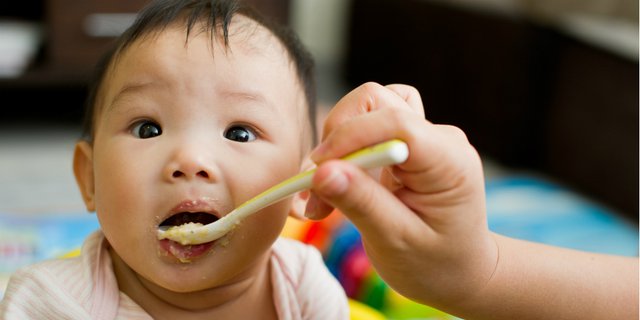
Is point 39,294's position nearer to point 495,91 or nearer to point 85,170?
point 85,170

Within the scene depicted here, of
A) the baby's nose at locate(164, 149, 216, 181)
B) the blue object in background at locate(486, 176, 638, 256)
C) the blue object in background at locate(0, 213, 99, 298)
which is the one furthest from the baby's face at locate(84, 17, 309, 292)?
the blue object in background at locate(486, 176, 638, 256)

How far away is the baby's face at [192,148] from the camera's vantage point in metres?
0.65

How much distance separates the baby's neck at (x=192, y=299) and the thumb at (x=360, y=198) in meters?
0.23

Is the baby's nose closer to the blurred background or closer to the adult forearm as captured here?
the adult forearm

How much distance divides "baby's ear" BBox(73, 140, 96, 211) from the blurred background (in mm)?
840

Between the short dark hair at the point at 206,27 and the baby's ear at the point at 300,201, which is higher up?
the short dark hair at the point at 206,27

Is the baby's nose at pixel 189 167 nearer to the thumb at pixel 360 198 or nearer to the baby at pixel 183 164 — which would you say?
the baby at pixel 183 164

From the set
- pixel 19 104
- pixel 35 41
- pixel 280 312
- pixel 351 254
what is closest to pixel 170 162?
pixel 280 312

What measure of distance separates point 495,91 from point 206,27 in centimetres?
164

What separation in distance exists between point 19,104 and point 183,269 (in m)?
2.22

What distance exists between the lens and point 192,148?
2.12 ft

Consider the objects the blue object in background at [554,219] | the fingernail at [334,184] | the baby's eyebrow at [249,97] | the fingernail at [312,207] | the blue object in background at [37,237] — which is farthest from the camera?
the blue object in background at [554,219]

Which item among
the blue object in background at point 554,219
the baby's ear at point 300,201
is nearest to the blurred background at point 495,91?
the blue object in background at point 554,219

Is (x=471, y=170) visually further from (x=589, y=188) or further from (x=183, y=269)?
(x=589, y=188)
